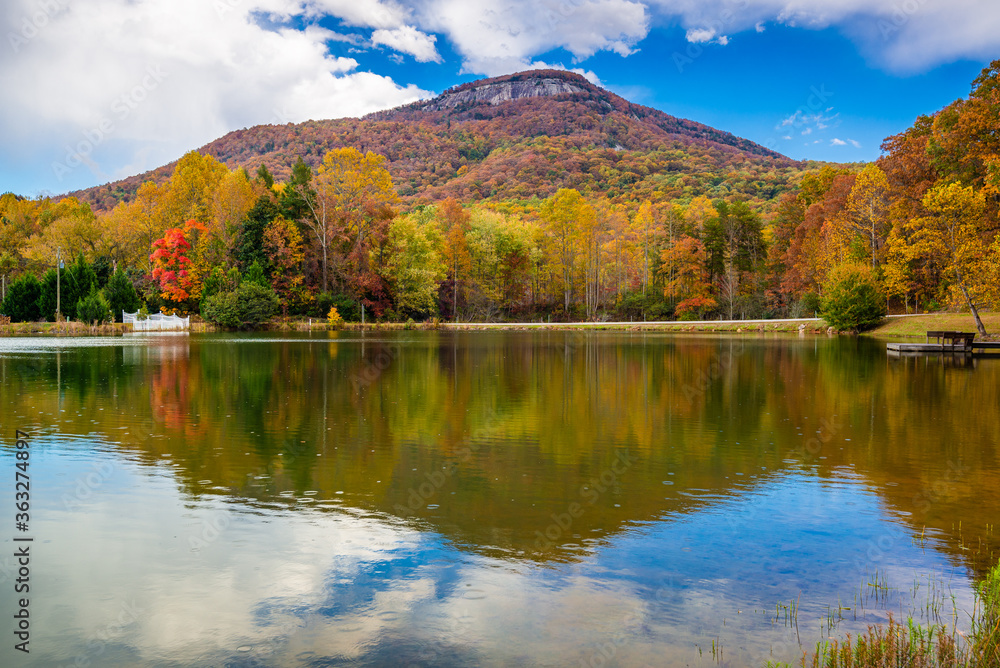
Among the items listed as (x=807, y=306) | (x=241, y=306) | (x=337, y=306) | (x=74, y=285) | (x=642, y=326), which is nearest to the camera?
(x=74, y=285)

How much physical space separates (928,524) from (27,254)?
263 feet

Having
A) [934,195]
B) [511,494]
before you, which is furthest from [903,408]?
[934,195]

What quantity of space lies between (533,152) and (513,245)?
189ft

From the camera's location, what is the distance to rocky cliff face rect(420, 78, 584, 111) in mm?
181250

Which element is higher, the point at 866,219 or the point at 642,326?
the point at 866,219

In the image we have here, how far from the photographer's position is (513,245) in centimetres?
7775

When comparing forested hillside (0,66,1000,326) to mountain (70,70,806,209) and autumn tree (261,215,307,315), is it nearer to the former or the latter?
autumn tree (261,215,307,315)

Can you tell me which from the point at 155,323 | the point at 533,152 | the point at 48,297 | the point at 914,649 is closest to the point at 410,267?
the point at 155,323

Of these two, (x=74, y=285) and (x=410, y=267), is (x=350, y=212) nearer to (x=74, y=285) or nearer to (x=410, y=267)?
(x=410, y=267)

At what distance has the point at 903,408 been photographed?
15023 millimetres

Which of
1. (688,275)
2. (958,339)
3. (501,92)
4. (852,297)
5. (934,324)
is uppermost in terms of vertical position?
(501,92)

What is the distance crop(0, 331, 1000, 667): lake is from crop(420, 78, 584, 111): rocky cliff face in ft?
582

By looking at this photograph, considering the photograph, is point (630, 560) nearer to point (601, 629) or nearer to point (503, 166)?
point (601, 629)

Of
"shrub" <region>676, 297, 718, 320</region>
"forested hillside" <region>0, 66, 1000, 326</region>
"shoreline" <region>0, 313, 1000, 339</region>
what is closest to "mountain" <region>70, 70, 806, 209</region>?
"forested hillside" <region>0, 66, 1000, 326</region>
